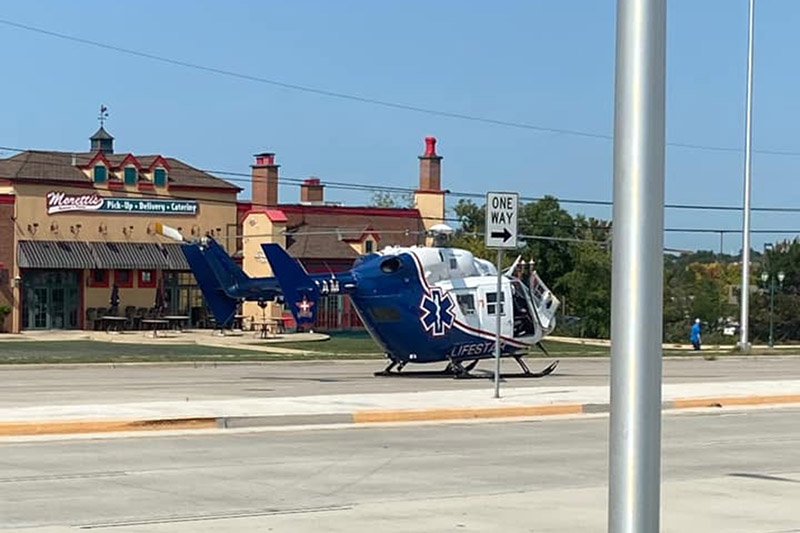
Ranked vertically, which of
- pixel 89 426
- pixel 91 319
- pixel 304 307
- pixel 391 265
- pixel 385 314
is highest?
pixel 391 265

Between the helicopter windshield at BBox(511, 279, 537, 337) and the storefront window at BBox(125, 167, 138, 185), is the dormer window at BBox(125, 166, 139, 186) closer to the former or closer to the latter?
the storefront window at BBox(125, 167, 138, 185)

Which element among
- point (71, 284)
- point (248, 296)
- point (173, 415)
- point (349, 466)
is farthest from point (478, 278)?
point (71, 284)

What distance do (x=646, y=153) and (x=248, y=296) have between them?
28860 mm

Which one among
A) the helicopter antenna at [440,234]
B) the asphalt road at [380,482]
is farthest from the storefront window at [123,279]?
the asphalt road at [380,482]

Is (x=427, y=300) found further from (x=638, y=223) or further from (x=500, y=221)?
(x=638, y=223)

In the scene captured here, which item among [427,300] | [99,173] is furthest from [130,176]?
[427,300]

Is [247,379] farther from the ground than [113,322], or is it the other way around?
[113,322]

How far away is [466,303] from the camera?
31.8 metres

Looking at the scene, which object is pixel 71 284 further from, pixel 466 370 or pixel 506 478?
pixel 506 478

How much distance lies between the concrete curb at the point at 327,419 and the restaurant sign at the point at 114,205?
45.5 meters

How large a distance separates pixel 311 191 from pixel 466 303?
46.9m

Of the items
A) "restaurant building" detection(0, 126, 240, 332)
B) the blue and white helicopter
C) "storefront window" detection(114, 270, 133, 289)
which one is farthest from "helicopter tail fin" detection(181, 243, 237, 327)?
"storefront window" detection(114, 270, 133, 289)

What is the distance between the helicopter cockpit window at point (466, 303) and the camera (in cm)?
3170

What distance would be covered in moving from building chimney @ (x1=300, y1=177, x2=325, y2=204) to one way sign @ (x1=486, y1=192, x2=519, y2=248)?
5637 cm
